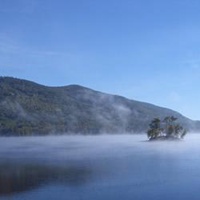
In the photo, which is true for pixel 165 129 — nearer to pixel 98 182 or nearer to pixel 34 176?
pixel 34 176

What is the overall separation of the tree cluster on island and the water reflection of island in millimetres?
97627

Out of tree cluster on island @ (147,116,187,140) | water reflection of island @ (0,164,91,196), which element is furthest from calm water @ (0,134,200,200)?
tree cluster on island @ (147,116,187,140)

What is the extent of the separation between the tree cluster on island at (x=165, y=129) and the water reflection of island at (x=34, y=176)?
3844 inches

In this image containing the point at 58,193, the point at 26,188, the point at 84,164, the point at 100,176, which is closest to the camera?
the point at 58,193

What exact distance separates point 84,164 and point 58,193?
37.8m

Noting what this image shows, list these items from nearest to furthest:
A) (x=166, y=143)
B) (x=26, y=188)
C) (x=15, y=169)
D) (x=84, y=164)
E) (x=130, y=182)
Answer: (x=26, y=188), (x=130, y=182), (x=15, y=169), (x=84, y=164), (x=166, y=143)

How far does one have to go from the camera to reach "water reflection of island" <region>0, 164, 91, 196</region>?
6316 cm

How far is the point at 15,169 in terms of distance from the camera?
8525 centimetres

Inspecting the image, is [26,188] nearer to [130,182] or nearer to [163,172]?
[130,182]

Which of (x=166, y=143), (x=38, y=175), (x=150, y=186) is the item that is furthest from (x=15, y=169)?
(x=166, y=143)

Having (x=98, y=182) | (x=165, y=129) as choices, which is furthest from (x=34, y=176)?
(x=165, y=129)

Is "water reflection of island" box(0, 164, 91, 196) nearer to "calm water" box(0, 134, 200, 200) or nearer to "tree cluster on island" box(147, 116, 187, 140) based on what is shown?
"calm water" box(0, 134, 200, 200)

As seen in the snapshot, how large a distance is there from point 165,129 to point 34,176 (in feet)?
396

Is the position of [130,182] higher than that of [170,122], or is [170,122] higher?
[170,122]
